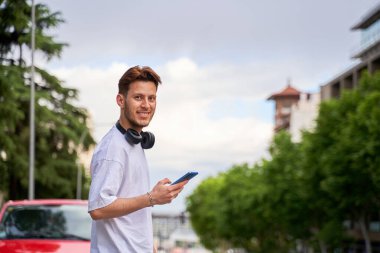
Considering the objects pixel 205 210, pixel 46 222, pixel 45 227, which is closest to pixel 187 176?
pixel 45 227

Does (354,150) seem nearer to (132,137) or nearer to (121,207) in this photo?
(132,137)

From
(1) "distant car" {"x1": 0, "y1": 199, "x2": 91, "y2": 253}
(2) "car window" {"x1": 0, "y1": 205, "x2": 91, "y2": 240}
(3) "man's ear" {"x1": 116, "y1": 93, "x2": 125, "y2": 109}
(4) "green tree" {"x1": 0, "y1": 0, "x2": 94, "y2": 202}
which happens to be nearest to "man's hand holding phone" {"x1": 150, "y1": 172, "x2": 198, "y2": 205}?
(3) "man's ear" {"x1": 116, "y1": 93, "x2": 125, "y2": 109}

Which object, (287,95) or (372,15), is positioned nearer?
(372,15)

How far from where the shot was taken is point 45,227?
382 inches

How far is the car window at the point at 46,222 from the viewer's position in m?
9.52

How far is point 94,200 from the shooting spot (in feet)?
12.5

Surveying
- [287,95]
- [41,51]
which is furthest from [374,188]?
[287,95]

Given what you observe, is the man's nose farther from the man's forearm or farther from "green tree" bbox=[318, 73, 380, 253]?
"green tree" bbox=[318, 73, 380, 253]

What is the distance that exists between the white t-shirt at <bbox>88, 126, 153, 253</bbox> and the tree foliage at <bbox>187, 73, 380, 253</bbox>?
41.5 m

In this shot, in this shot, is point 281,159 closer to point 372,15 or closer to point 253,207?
point 253,207

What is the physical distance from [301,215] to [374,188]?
18442mm

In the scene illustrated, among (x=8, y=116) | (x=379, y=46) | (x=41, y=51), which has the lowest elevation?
(x=8, y=116)

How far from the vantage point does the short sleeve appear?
12.4ft

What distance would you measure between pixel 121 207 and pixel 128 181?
15 cm
